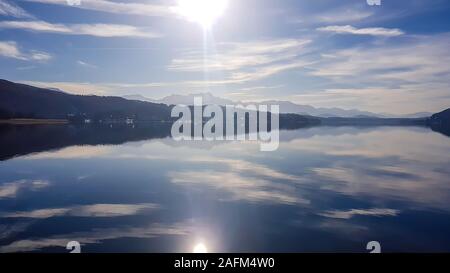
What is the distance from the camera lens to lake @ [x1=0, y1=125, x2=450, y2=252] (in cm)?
1127

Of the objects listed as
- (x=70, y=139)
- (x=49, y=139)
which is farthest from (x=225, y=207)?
(x=49, y=139)

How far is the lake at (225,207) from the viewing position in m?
11.3

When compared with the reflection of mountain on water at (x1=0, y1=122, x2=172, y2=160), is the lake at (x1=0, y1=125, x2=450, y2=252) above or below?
below

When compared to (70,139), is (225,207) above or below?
below

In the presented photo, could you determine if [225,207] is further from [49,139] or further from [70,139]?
[49,139]

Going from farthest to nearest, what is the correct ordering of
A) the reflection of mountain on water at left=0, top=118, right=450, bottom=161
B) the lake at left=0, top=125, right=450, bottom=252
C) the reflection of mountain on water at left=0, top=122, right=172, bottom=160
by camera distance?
1. the reflection of mountain on water at left=0, top=118, right=450, bottom=161
2. the reflection of mountain on water at left=0, top=122, right=172, bottom=160
3. the lake at left=0, top=125, right=450, bottom=252

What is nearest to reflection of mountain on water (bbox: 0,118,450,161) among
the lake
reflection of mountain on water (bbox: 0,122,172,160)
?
reflection of mountain on water (bbox: 0,122,172,160)

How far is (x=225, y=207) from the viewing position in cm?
1575

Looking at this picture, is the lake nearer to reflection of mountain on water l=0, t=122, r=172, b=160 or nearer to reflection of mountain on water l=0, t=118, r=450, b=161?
reflection of mountain on water l=0, t=122, r=172, b=160

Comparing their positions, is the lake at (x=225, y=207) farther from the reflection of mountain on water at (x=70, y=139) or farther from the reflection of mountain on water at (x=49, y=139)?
the reflection of mountain on water at (x=70, y=139)

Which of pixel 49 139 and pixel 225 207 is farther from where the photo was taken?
pixel 49 139
